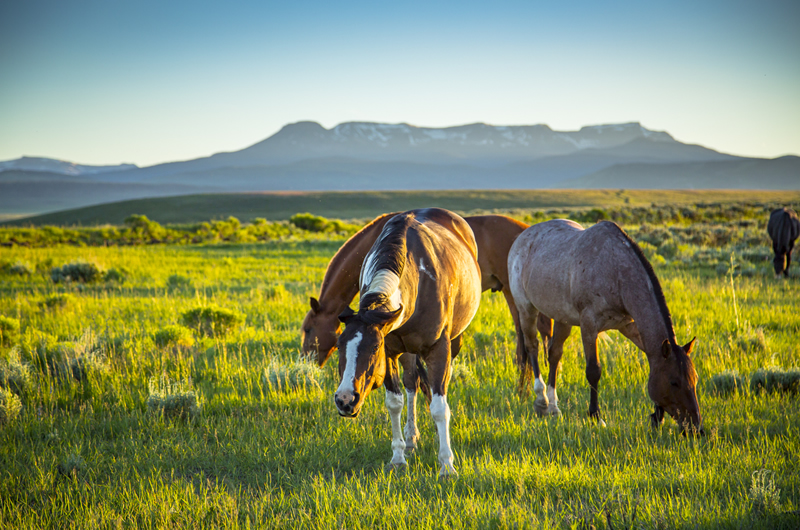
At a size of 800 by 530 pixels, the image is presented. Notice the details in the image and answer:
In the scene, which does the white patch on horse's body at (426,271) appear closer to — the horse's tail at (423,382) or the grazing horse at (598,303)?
the horse's tail at (423,382)

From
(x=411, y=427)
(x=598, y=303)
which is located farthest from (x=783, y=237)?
(x=411, y=427)

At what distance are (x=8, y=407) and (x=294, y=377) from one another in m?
3.14

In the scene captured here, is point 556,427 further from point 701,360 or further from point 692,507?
point 701,360

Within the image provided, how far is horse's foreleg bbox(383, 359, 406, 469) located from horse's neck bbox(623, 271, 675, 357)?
2.39 meters

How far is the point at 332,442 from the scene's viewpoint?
4805 mm

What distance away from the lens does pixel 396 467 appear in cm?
426

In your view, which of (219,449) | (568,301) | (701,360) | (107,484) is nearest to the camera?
(107,484)

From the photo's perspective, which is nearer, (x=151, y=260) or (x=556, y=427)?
(x=556, y=427)

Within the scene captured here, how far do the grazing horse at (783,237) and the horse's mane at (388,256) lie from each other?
1342 cm

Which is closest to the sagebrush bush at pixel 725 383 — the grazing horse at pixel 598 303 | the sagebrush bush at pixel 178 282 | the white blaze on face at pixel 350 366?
the grazing horse at pixel 598 303

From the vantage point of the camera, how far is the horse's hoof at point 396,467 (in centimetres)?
422

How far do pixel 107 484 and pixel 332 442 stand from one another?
1991 millimetres

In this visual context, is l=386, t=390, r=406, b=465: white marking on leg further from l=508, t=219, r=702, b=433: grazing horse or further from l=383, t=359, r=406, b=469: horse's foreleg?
l=508, t=219, r=702, b=433: grazing horse

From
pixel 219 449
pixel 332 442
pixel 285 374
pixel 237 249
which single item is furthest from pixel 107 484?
pixel 237 249
